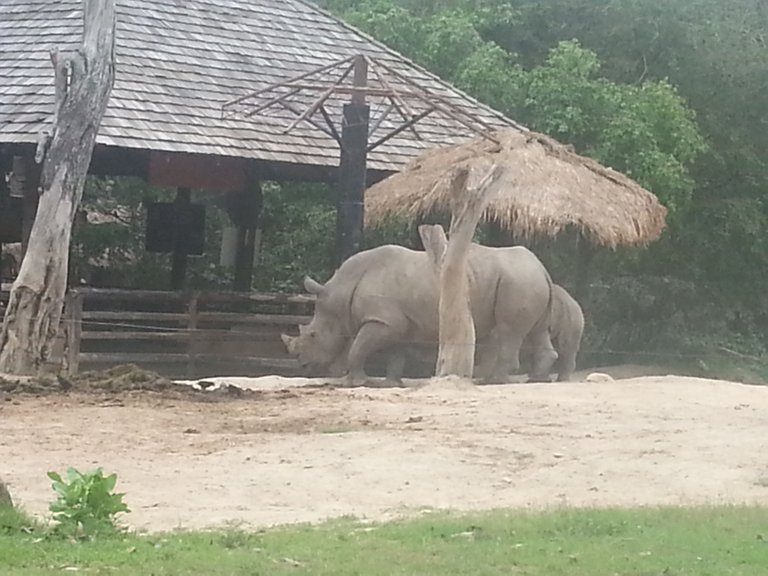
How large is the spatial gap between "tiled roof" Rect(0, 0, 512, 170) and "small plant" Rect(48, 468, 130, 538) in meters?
9.49

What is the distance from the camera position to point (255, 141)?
17.3m

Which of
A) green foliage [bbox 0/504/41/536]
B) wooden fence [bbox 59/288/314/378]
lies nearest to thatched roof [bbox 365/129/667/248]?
wooden fence [bbox 59/288/314/378]

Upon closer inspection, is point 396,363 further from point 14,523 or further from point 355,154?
point 14,523

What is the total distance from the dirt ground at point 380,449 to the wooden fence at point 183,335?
3.93m

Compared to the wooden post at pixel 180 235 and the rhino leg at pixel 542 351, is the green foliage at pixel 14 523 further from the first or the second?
the wooden post at pixel 180 235

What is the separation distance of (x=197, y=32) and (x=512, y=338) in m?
6.36

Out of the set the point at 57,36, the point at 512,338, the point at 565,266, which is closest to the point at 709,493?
the point at 512,338

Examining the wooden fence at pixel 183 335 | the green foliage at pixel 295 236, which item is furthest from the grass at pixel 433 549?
the green foliage at pixel 295 236

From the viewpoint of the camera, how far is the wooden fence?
54.9 ft

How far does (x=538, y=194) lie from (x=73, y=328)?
16.4ft

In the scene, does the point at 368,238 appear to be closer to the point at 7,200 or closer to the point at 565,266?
the point at 565,266

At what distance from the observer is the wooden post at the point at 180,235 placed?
2055cm

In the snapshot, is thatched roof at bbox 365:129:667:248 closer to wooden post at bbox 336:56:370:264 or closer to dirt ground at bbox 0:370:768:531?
wooden post at bbox 336:56:370:264

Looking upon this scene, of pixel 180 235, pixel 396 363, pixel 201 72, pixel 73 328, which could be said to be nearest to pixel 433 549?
Result: pixel 396 363
